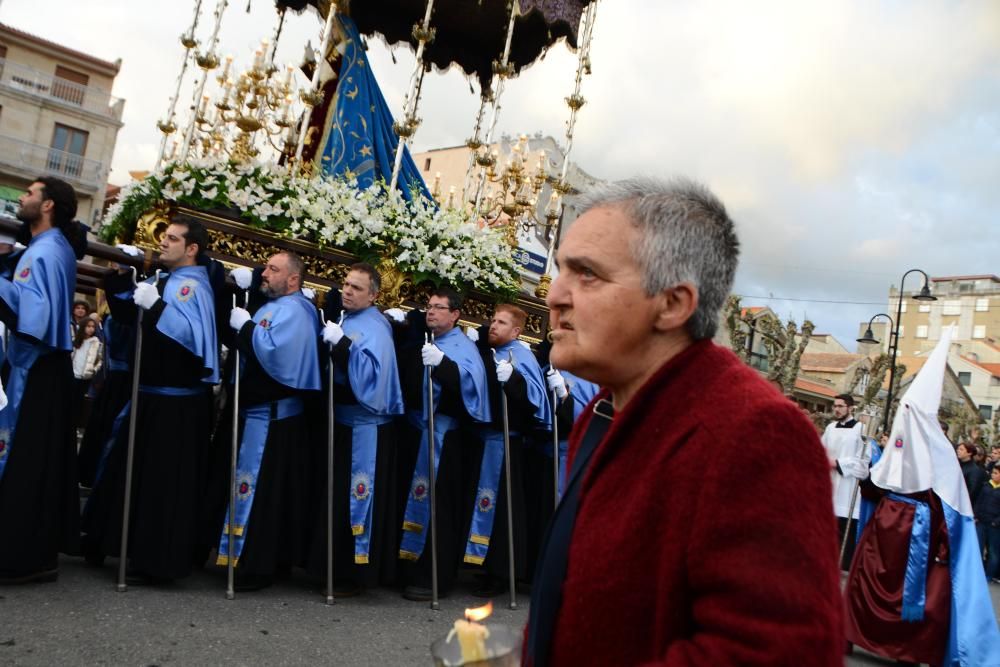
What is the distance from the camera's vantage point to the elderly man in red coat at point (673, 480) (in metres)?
1.11

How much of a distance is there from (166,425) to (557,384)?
2970mm

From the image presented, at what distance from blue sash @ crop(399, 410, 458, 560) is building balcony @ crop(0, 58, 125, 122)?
35611 millimetres

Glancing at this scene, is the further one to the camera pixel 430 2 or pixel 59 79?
pixel 59 79

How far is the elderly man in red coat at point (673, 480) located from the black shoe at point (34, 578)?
406cm

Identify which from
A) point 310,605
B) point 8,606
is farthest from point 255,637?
point 8,606

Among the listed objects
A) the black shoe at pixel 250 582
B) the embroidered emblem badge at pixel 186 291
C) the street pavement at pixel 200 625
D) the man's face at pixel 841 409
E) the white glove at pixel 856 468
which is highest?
the man's face at pixel 841 409

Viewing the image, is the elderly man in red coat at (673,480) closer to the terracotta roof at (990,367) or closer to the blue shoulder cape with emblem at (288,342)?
the blue shoulder cape with emblem at (288,342)

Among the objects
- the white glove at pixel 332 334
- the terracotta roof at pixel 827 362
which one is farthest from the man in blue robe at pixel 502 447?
the terracotta roof at pixel 827 362

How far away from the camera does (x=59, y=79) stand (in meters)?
36.3

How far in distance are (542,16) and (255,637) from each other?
24.0 ft

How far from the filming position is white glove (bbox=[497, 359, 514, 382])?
614 centimetres

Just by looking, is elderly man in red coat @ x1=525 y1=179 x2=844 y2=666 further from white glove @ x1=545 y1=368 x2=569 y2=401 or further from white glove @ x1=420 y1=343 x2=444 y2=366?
white glove @ x1=545 y1=368 x2=569 y2=401

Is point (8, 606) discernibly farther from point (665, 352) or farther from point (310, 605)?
point (665, 352)

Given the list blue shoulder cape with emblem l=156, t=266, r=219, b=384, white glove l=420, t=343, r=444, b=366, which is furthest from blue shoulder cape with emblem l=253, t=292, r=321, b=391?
white glove l=420, t=343, r=444, b=366
